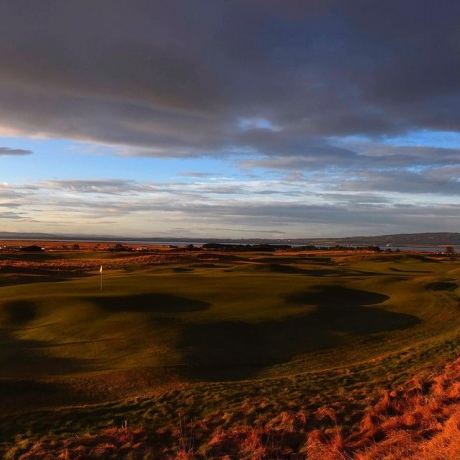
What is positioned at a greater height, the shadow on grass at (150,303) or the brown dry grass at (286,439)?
the shadow on grass at (150,303)

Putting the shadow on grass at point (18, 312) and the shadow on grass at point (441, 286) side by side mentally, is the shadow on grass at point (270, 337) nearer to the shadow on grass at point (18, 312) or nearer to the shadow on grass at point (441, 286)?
the shadow on grass at point (18, 312)

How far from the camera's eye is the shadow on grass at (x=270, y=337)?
591 inches

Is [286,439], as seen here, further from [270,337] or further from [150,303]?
[150,303]

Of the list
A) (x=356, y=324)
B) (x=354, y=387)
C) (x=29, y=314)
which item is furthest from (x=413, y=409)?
(x=29, y=314)

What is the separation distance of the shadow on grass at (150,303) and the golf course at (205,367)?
0.10 m

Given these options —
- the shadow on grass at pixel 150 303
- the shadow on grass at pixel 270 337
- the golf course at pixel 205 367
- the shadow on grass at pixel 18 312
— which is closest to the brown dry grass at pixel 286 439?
the golf course at pixel 205 367

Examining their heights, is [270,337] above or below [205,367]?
above

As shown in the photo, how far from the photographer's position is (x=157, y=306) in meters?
24.3

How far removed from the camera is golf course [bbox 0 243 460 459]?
31.2 feet

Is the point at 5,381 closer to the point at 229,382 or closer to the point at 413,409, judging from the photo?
the point at 229,382

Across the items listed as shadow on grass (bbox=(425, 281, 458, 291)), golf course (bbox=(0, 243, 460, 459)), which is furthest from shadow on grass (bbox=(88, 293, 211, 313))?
shadow on grass (bbox=(425, 281, 458, 291))

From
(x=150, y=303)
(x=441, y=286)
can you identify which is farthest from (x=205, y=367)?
(x=441, y=286)

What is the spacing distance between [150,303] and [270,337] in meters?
8.43

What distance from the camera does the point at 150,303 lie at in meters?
24.8
